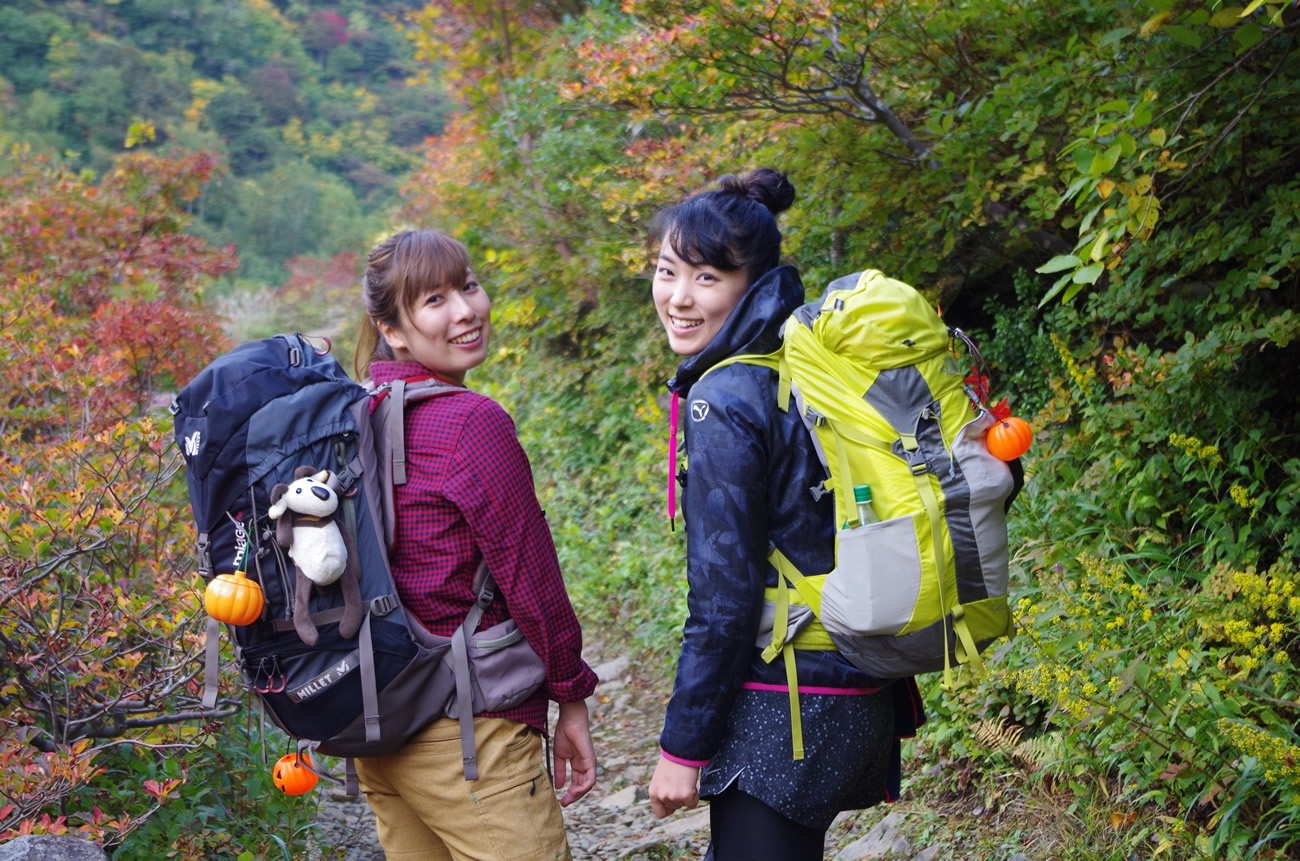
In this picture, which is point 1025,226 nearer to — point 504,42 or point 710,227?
point 710,227

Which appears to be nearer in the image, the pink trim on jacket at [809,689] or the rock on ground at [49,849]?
the pink trim on jacket at [809,689]

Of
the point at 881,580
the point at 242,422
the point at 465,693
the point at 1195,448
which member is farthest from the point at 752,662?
the point at 1195,448

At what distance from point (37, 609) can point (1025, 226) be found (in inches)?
153

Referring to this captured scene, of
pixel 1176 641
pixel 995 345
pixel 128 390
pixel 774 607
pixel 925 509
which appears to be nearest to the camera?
pixel 925 509

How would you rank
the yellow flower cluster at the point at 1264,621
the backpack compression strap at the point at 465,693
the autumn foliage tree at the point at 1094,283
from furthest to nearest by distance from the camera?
the autumn foliage tree at the point at 1094,283
the yellow flower cluster at the point at 1264,621
the backpack compression strap at the point at 465,693

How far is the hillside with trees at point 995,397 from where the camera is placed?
2.71 meters

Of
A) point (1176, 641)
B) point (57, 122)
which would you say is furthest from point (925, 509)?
point (57, 122)

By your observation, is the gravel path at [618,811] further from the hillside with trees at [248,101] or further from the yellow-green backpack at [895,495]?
the hillside with trees at [248,101]

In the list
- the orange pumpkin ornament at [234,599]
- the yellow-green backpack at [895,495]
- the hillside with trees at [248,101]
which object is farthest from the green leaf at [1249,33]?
the hillside with trees at [248,101]

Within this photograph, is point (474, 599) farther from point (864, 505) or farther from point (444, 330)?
point (864, 505)

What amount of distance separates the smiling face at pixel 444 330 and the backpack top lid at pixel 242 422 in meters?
0.25

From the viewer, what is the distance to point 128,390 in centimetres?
582

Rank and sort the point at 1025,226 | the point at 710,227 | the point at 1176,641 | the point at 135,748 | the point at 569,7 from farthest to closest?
1. the point at 569,7
2. the point at 1025,226
3. the point at 135,748
4. the point at 1176,641
5. the point at 710,227

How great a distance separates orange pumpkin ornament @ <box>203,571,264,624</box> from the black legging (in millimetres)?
917
